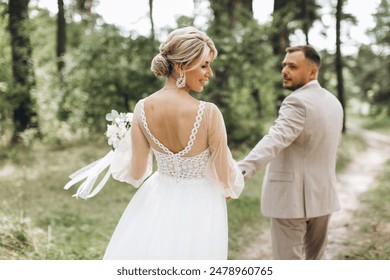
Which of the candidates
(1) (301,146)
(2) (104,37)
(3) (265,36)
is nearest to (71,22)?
(2) (104,37)

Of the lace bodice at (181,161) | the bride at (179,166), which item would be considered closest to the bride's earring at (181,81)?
the bride at (179,166)

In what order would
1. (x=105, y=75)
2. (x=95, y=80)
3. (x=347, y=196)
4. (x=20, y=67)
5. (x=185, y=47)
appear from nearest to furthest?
(x=185, y=47) → (x=347, y=196) → (x=20, y=67) → (x=105, y=75) → (x=95, y=80)

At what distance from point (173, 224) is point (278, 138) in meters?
1.33

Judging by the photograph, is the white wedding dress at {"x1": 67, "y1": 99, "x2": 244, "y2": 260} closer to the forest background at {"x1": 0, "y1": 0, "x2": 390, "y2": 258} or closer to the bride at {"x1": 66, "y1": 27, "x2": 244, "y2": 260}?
the bride at {"x1": 66, "y1": 27, "x2": 244, "y2": 260}

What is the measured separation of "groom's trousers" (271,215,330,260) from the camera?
384 centimetres

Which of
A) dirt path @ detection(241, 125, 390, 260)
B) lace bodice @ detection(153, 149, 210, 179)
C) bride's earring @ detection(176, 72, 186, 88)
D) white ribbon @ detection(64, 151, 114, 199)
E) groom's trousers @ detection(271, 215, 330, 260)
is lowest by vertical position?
dirt path @ detection(241, 125, 390, 260)

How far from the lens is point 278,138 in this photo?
3.56m

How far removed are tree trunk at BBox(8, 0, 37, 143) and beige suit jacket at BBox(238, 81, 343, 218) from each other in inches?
291

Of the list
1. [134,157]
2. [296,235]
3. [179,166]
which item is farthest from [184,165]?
[296,235]

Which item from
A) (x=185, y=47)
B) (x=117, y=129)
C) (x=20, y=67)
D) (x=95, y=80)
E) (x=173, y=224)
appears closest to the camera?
(x=185, y=47)

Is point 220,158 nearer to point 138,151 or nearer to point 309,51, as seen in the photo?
point 138,151

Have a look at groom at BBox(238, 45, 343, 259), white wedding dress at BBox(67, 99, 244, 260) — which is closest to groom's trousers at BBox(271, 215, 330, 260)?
groom at BBox(238, 45, 343, 259)

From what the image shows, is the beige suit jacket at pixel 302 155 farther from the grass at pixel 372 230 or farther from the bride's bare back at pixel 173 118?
the grass at pixel 372 230

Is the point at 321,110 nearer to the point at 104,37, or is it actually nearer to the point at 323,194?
the point at 323,194
